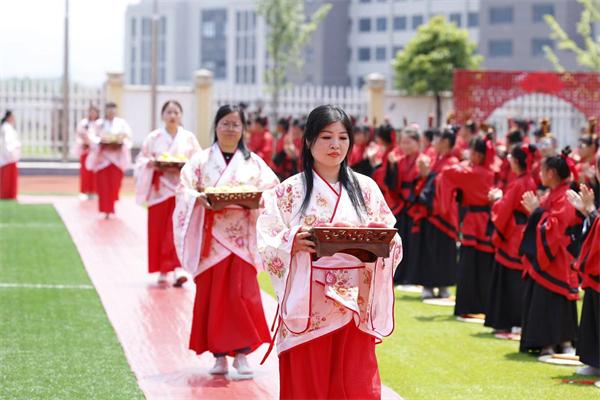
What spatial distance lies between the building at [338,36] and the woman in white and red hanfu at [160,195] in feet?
173

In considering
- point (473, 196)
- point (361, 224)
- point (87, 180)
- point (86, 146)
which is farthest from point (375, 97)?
point (361, 224)

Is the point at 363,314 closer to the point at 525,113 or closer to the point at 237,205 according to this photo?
the point at 237,205

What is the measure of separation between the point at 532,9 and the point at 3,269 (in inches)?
2238

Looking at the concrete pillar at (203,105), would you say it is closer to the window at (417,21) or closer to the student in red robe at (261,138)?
the student in red robe at (261,138)

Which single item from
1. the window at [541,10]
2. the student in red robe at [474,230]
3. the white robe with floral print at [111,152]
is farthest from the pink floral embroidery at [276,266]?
the window at [541,10]

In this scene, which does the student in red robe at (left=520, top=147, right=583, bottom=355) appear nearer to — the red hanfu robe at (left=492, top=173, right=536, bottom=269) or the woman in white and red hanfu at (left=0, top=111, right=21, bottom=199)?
the red hanfu robe at (left=492, top=173, right=536, bottom=269)

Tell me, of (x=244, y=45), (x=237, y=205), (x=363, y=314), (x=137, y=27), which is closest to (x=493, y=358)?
(x=237, y=205)

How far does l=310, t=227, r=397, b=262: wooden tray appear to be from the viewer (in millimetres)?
5941

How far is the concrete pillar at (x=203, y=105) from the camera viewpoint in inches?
1332

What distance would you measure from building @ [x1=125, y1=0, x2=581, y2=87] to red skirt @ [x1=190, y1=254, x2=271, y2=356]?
56.9 metres

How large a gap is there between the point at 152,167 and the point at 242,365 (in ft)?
15.8

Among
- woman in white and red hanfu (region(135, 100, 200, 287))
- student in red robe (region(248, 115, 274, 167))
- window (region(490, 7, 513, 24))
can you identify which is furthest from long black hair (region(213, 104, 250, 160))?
window (region(490, 7, 513, 24))

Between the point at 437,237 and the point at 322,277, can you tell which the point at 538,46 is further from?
the point at 322,277

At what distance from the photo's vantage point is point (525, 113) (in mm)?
32594
